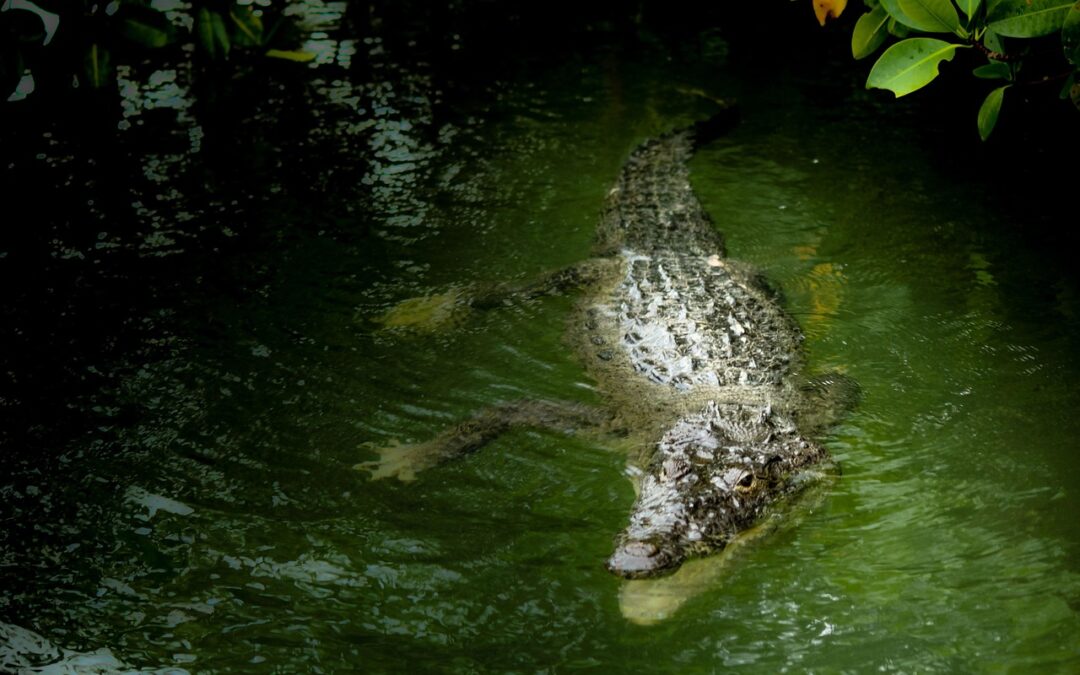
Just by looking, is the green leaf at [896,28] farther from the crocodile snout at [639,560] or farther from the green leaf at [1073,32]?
the crocodile snout at [639,560]

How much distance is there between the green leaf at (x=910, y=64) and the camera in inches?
158

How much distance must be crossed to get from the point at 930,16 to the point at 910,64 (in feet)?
0.66

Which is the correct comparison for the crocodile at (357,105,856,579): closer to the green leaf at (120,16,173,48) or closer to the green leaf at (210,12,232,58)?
the green leaf at (210,12,232,58)

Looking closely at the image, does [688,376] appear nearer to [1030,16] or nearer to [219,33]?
[1030,16]

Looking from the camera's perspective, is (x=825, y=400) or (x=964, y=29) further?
(x=825, y=400)

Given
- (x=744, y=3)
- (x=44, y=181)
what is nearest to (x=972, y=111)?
(x=744, y=3)

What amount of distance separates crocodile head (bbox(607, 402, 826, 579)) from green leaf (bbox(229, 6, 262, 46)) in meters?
3.74

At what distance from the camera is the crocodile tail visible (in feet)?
27.9

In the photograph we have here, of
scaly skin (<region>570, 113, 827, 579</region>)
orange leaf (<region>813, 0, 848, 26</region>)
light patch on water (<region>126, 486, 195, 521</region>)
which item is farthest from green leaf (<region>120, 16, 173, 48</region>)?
orange leaf (<region>813, 0, 848, 26</region>)

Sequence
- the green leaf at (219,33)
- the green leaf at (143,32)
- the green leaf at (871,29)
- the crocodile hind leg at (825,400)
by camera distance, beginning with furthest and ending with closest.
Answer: the green leaf at (219,33) → the green leaf at (143,32) → the crocodile hind leg at (825,400) → the green leaf at (871,29)

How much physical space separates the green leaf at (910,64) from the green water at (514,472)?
1730 mm

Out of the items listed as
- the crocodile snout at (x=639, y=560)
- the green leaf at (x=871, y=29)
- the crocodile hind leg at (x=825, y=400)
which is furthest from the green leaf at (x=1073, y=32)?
the crocodile snout at (x=639, y=560)

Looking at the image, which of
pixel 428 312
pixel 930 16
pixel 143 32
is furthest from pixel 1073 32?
pixel 143 32

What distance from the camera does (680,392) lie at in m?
5.12
